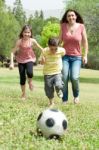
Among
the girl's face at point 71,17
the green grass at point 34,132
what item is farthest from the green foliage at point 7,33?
the green grass at point 34,132

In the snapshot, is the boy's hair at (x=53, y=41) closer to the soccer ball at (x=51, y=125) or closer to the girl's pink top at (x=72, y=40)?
the girl's pink top at (x=72, y=40)

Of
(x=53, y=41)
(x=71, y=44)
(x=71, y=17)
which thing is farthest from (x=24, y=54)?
(x=53, y=41)

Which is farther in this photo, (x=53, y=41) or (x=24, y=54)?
(x=24, y=54)

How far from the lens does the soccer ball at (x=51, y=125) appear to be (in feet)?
26.7

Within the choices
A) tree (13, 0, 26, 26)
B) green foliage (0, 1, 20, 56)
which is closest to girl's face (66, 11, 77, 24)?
green foliage (0, 1, 20, 56)

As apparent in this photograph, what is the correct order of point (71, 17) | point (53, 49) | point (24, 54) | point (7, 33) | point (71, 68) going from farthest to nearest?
point (7, 33) → point (24, 54) → point (71, 68) → point (71, 17) → point (53, 49)

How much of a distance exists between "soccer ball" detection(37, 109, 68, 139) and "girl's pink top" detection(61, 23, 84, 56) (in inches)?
215

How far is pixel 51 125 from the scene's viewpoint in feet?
26.8

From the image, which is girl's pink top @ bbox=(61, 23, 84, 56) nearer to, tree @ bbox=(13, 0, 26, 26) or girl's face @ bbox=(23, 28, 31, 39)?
girl's face @ bbox=(23, 28, 31, 39)

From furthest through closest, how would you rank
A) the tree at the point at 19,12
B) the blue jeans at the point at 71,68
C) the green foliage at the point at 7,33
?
the tree at the point at 19,12, the green foliage at the point at 7,33, the blue jeans at the point at 71,68

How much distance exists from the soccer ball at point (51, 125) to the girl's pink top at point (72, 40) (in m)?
5.47

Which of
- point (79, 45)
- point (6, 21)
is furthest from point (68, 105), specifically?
point (6, 21)

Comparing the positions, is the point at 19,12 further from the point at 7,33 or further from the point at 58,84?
the point at 58,84

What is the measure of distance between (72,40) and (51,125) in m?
5.77
